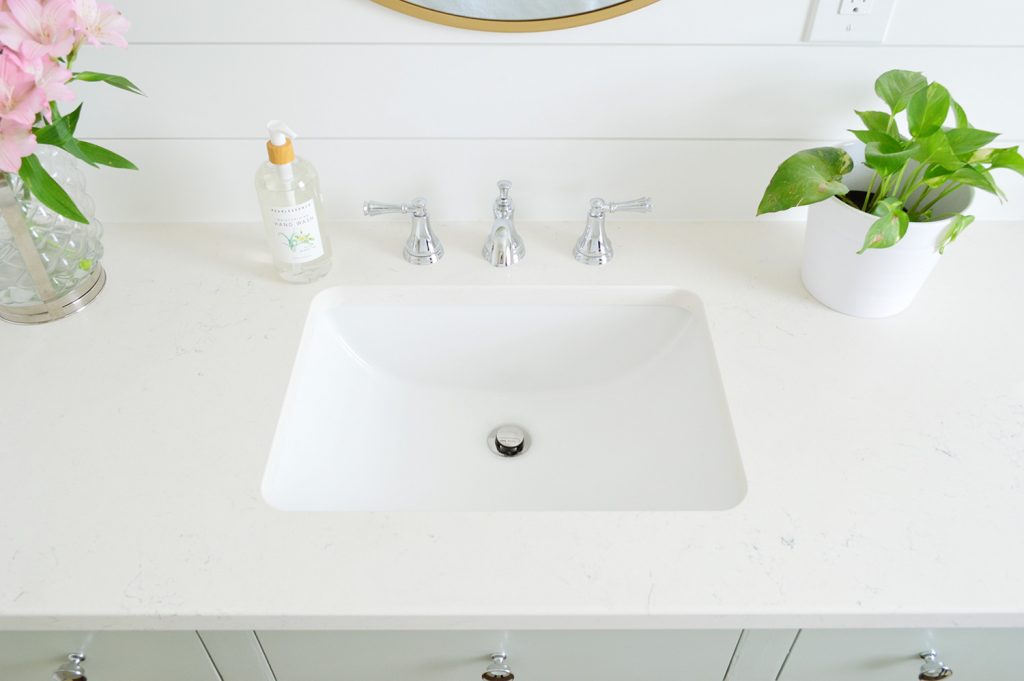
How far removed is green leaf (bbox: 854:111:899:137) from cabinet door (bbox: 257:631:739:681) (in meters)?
0.63

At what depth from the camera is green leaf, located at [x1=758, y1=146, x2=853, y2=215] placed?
2.81 ft

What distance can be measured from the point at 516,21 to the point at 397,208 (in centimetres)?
29

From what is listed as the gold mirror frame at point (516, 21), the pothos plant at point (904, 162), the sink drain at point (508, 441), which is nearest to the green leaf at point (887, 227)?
the pothos plant at point (904, 162)

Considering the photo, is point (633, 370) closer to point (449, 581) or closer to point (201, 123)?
point (449, 581)

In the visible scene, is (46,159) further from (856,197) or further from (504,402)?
(856,197)

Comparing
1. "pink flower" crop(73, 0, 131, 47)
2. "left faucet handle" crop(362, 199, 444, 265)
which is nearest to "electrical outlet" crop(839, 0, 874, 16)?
"left faucet handle" crop(362, 199, 444, 265)

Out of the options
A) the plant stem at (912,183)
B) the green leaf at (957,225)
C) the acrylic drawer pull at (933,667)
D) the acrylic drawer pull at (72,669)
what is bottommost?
the acrylic drawer pull at (72,669)

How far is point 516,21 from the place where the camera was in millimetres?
947

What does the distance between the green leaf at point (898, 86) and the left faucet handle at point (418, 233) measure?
1.94 feet

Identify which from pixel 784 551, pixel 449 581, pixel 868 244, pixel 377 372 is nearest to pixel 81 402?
pixel 377 372

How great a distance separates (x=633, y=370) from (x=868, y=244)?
0.35 m

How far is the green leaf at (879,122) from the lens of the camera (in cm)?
93

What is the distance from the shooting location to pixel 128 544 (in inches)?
29.3

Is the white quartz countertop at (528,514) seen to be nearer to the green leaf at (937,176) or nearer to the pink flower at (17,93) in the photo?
the green leaf at (937,176)
